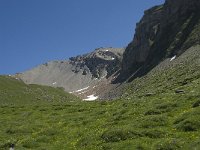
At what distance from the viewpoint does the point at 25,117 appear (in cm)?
5306

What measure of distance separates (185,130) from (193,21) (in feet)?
510

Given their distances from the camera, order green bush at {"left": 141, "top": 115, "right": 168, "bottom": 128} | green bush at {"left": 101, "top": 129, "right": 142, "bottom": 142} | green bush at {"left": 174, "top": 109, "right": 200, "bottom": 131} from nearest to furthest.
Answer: green bush at {"left": 174, "top": 109, "right": 200, "bottom": 131}
green bush at {"left": 101, "top": 129, "right": 142, "bottom": 142}
green bush at {"left": 141, "top": 115, "right": 168, "bottom": 128}

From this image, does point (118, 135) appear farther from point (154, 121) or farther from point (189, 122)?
point (189, 122)

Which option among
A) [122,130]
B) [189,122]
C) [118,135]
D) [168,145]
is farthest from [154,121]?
[168,145]

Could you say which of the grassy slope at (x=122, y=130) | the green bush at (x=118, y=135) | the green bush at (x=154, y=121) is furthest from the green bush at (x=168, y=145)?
the green bush at (x=154, y=121)

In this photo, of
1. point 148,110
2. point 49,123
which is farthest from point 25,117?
point 148,110

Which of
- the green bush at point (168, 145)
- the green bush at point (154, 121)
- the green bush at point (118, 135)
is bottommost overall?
the green bush at point (168, 145)

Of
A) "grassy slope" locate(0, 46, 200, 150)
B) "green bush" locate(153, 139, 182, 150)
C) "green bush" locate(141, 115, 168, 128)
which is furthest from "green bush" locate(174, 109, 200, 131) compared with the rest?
"green bush" locate(153, 139, 182, 150)

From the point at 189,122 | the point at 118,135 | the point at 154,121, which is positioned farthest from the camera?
the point at 154,121

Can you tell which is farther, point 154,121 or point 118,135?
point 154,121

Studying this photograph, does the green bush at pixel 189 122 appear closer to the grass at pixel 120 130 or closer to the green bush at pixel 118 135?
the grass at pixel 120 130

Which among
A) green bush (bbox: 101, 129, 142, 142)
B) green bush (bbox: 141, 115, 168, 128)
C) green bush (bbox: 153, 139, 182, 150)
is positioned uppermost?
green bush (bbox: 141, 115, 168, 128)

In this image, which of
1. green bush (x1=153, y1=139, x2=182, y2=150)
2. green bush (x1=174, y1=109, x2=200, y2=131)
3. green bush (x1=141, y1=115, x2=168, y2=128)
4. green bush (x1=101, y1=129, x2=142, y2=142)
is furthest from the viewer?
green bush (x1=141, y1=115, x2=168, y2=128)

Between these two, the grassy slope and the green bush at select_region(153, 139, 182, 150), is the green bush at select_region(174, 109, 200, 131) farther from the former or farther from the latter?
the green bush at select_region(153, 139, 182, 150)
